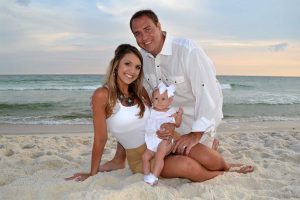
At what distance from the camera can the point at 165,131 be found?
320cm

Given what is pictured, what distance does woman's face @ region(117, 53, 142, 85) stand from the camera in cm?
323

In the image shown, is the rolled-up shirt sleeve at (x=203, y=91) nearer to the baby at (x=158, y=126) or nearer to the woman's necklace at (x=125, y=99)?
the baby at (x=158, y=126)

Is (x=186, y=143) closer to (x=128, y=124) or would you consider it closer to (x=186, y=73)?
(x=128, y=124)

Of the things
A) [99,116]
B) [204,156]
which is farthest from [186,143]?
[99,116]

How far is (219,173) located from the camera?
3486 millimetres

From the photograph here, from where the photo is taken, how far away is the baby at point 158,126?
3.18 metres

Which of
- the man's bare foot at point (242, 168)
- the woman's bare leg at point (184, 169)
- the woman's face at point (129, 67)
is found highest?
the woman's face at point (129, 67)

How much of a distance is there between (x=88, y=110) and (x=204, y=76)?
8.48 meters

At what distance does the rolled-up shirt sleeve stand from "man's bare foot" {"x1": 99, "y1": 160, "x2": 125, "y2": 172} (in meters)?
1.05

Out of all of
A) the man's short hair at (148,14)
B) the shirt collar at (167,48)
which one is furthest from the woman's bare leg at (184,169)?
the man's short hair at (148,14)

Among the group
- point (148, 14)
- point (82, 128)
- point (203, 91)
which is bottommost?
point (82, 128)

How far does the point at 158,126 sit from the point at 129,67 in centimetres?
59

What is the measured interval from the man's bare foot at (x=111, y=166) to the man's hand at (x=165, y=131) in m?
0.84

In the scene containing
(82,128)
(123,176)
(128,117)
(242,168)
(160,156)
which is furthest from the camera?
(82,128)
